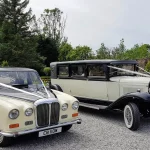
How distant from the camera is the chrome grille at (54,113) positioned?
15.2 feet

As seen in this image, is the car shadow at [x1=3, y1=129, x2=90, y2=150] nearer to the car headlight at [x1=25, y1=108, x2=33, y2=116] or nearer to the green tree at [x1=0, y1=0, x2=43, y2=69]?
the car headlight at [x1=25, y1=108, x2=33, y2=116]

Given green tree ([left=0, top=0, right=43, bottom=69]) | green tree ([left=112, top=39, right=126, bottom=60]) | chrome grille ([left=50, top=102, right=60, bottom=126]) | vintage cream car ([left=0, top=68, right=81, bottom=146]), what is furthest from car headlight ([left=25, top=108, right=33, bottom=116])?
green tree ([left=112, top=39, right=126, bottom=60])

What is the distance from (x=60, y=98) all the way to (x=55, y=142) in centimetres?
95

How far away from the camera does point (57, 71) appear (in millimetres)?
8781

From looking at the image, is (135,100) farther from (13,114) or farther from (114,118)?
(13,114)

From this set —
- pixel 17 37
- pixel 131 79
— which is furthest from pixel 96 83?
pixel 17 37

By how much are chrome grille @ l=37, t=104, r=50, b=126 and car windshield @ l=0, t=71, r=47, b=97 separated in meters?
0.60

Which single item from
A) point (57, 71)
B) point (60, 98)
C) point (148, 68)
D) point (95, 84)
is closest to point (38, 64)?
point (148, 68)

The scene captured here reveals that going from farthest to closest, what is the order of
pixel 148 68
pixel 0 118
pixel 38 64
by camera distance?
pixel 38 64 < pixel 148 68 < pixel 0 118

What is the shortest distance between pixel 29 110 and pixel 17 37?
25036mm

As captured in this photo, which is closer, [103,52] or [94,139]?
[94,139]

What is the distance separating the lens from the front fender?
17.9 ft

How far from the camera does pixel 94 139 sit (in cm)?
495

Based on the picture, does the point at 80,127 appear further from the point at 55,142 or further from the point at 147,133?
the point at 147,133
